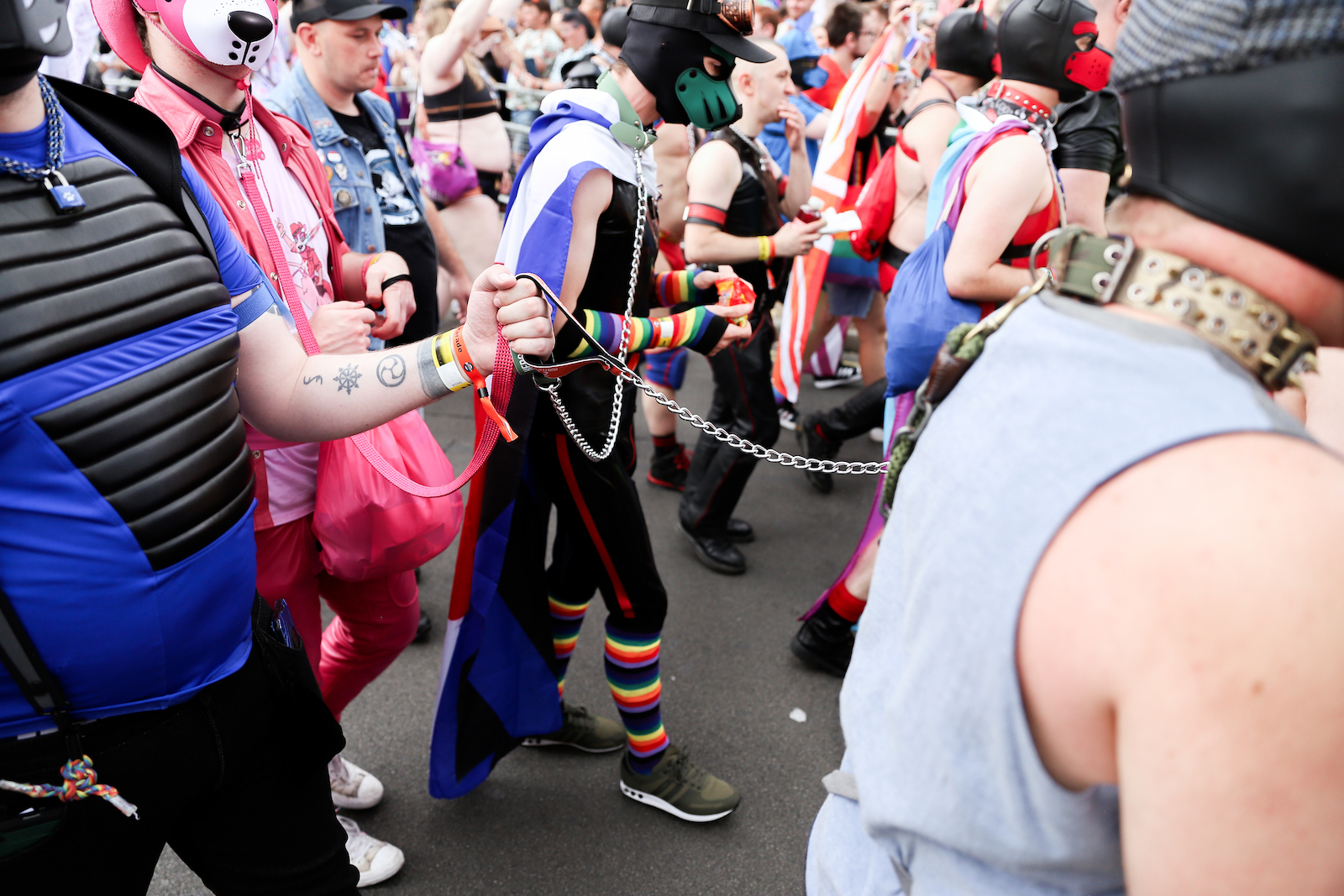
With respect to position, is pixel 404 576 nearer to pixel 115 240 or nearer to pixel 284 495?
pixel 284 495

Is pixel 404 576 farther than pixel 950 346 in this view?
Yes

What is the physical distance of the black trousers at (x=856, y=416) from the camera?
4191 mm

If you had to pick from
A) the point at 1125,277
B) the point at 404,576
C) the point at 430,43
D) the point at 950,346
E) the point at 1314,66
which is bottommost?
the point at 404,576

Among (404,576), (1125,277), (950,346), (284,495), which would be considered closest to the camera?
(1125,277)

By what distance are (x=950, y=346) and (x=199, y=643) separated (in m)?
1.06

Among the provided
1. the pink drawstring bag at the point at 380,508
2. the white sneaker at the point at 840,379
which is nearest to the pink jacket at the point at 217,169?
the pink drawstring bag at the point at 380,508

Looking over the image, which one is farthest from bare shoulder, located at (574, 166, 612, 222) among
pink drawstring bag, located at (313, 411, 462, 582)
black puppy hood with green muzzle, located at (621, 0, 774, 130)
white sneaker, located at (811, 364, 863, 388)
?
white sneaker, located at (811, 364, 863, 388)

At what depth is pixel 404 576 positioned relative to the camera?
2178mm

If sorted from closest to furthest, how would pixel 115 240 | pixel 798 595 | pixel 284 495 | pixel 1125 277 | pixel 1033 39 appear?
1. pixel 1125 277
2. pixel 115 240
3. pixel 284 495
4. pixel 1033 39
5. pixel 798 595

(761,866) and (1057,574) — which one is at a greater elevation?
(1057,574)

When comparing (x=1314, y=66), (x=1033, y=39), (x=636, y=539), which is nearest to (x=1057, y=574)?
(x=1314, y=66)

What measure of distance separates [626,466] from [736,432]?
1.56 meters

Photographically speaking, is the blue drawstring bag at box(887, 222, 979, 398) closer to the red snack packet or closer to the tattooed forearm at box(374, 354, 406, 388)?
the red snack packet

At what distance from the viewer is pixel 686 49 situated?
2.13 meters
